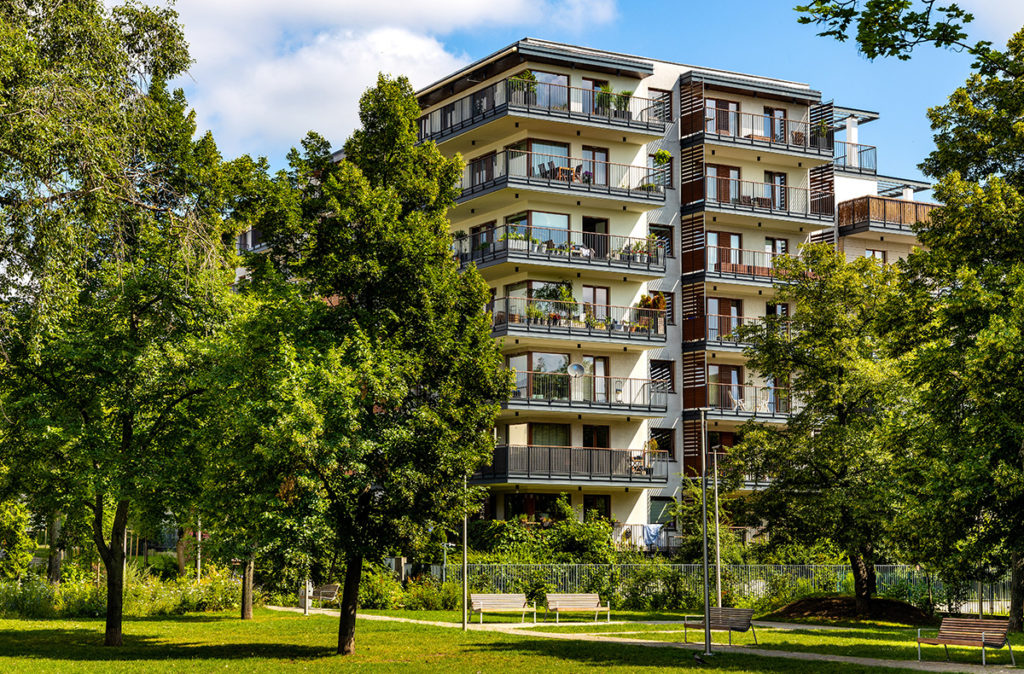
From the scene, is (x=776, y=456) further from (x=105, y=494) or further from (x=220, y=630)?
(x=105, y=494)

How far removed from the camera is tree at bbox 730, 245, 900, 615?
37875 millimetres

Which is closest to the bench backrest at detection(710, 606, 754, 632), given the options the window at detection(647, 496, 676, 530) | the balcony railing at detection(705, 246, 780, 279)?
the window at detection(647, 496, 676, 530)

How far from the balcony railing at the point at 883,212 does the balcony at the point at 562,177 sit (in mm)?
11442

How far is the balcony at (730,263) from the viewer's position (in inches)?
2176

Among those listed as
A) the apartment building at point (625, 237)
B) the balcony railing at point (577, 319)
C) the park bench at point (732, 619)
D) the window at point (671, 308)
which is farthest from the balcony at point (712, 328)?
the park bench at point (732, 619)

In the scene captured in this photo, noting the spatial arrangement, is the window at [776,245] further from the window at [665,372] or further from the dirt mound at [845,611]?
the dirt mound at [845,611]

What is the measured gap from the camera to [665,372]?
5550 centimetres

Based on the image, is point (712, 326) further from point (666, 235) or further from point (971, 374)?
point (971, 374)

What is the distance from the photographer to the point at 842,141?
6372 centimetres

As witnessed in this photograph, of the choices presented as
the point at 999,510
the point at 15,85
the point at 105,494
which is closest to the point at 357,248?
the point at 105,494

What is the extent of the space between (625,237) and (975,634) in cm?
3133

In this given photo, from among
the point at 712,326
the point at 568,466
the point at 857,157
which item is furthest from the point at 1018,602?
the point at 857,157

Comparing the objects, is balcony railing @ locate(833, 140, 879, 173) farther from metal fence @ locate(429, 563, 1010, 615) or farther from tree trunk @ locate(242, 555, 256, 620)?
tree trunk @ locate(242, 555, 256, 620)

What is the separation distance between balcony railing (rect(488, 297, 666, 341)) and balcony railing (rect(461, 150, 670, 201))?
523cm
